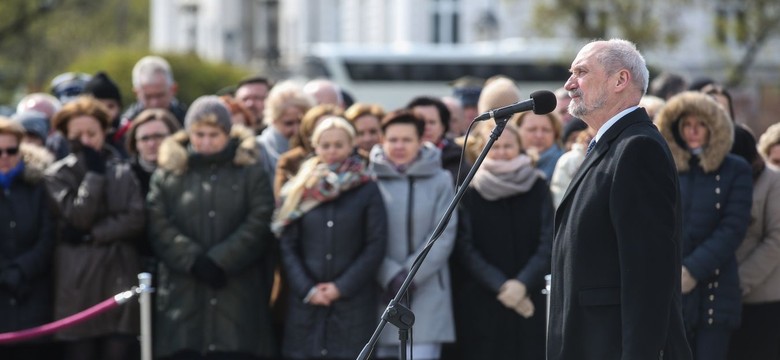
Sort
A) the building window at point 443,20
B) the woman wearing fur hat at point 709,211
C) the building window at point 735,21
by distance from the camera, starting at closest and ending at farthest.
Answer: the woman wearing fur hat at point 709,211 → the building window at point 735,21 → the building window at point 443,20

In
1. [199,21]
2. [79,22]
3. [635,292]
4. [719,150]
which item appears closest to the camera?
[635,292]

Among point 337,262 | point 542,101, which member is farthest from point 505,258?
point 542,101

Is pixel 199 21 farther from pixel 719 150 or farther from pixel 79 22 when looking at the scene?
pixel 719 150

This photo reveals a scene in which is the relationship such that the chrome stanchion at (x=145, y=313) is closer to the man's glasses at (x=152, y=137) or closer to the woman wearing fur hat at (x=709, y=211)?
the man's glasses at (x=152, y=137)

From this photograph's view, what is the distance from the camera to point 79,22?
72.4 metres

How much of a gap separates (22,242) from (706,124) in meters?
4.84

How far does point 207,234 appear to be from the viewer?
10.5 metres

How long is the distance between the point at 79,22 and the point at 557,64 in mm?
32350

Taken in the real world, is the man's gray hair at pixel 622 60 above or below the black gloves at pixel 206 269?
above

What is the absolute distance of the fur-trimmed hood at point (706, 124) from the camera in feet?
31.0

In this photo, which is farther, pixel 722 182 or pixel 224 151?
pixel 224 151

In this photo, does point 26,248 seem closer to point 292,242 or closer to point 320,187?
point 292,242

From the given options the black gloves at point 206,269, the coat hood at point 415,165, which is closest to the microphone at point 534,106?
the coat hood at point 415,165

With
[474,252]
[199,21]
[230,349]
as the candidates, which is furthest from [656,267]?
[199,21]
